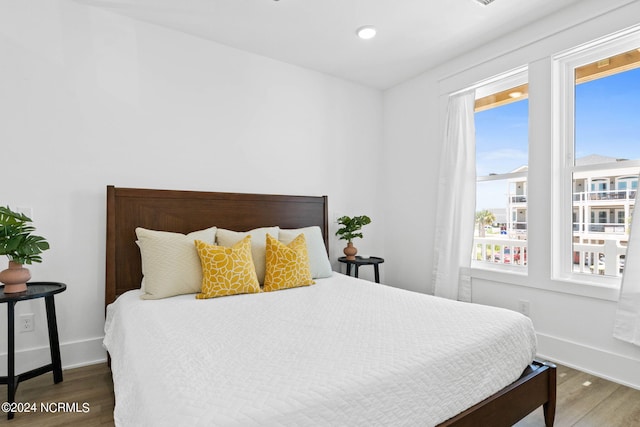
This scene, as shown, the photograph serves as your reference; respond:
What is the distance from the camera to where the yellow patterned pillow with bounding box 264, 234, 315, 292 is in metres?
2.44

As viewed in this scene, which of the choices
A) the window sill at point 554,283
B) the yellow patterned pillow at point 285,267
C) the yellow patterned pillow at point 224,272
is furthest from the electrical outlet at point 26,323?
the window sill at point 554,283

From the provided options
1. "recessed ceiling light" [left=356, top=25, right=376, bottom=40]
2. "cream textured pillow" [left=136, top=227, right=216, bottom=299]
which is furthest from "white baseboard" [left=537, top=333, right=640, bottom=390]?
"recessed ceiling light" [left=356, top=25, right=376, bottom=40]

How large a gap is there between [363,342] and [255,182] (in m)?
2.06

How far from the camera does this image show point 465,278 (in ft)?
10.2

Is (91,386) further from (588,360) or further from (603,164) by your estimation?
(603,164)

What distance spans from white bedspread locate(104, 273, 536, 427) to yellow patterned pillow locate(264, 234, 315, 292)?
→ 15.9 inches

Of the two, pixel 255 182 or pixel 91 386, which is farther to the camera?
pixel 255 182

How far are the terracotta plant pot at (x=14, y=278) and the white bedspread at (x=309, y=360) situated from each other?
1.79 feet

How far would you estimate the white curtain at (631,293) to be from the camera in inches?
82.7

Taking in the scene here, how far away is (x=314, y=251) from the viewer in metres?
2.87

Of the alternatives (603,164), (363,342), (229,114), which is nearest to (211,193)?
(229,114)

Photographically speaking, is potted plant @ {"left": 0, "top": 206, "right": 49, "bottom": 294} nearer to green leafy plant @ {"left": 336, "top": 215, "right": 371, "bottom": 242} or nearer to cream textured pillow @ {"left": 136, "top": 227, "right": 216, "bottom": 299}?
cream textured pillow @ {"left": 136, "top": 227, "right": 216, "bottom": 299}

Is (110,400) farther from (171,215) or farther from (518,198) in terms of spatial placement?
(518,198)

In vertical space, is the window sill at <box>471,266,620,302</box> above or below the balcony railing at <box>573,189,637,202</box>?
below
